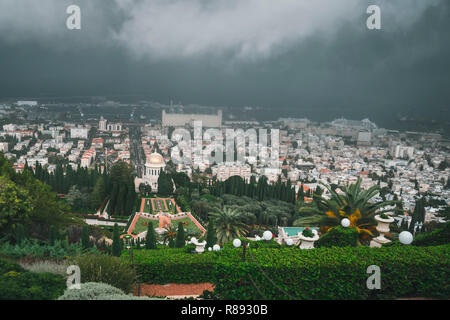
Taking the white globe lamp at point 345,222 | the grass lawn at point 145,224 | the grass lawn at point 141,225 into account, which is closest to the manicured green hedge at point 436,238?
the white globe lamp at point 345,222

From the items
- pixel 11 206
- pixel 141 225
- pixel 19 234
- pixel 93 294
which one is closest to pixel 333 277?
pixel 93 294

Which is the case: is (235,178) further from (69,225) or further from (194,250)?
(194,250)

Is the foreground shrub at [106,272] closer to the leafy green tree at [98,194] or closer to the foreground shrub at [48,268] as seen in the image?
the foreground shrub at [48,268]

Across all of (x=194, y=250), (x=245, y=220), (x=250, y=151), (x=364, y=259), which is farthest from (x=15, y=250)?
(x=250, y=151)

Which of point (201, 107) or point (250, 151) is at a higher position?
point (201, 107)

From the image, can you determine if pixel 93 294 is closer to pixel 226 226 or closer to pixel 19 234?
pixel 19 234
